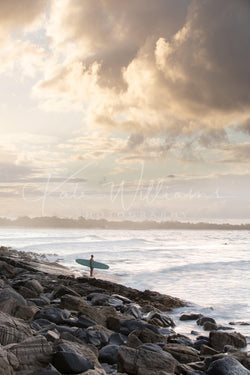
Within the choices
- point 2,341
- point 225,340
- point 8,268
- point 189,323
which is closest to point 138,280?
point 8,268

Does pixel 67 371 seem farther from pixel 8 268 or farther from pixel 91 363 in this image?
pixel 8 268

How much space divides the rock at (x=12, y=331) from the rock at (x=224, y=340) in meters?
4.69

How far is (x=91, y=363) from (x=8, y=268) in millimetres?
12895

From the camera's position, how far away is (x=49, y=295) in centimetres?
1172

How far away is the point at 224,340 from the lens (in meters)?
8.62

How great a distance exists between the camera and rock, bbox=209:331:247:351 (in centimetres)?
845

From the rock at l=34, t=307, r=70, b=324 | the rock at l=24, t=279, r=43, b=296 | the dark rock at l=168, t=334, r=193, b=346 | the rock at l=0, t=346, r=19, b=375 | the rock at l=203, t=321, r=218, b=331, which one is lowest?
the rock at l=203, t=321, r=218, b=331

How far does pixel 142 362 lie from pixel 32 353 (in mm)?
1674

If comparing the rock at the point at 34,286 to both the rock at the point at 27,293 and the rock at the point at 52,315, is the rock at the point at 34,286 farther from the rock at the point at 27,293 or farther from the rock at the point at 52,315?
the rock at the point at 52,315

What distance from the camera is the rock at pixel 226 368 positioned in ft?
18.7

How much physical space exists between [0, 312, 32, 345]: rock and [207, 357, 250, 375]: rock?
297 centimetres

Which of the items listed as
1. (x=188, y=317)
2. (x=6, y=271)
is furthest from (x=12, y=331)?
(x=6, y=271)

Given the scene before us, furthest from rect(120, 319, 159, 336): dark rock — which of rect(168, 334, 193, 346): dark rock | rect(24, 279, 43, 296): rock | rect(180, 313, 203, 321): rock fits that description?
rect(24, 279, 43, 296): rock

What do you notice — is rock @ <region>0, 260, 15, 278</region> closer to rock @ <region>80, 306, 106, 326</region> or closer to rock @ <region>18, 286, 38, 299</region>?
rock @ <region>18, 286, 38, 299</region>
